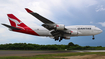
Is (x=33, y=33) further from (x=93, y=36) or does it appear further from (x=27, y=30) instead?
(x=93, y=36)

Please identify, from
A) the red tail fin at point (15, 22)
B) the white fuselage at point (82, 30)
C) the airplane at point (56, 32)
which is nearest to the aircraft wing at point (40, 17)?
the airplane at point (56, 32)

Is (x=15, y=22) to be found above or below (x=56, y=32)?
above

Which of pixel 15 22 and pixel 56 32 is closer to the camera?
pixel 56 32

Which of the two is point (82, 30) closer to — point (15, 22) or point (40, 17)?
point (40, 17)

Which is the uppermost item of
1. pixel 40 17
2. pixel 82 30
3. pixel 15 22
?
pixel 15 22

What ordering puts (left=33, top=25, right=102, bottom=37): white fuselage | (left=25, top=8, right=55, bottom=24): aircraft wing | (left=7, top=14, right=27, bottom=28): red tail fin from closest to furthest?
(left=25, top=8, right=55, bottom=24): aircraft wing < (left=33, top=25, right=102, bottom=37): white fuselage < (left=7, top=14, right=27, bottom=28): red tail fin

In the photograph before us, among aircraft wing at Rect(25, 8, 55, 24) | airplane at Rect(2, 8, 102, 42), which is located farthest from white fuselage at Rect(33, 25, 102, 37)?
aircraft wing at Rect(25, 8, 55, 24)

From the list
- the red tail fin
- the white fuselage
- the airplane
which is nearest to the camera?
the airplane

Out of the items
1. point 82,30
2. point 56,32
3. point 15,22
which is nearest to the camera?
point 56,32

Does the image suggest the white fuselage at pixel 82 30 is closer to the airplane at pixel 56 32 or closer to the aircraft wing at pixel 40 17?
the airplane at pixel 56 32

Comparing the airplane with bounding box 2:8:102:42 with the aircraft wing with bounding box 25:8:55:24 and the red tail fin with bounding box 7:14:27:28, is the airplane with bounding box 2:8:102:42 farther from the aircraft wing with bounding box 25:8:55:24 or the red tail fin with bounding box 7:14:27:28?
the aircraft wing with bounding box 25:8:55:24

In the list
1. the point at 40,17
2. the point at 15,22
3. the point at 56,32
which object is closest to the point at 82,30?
the point at 56,32

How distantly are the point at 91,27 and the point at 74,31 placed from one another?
18.0ft

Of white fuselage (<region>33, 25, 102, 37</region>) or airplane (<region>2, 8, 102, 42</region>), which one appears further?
white fuselage (<region>33, 25, 102, 37</region>)
